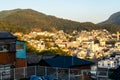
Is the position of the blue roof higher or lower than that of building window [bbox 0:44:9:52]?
lower

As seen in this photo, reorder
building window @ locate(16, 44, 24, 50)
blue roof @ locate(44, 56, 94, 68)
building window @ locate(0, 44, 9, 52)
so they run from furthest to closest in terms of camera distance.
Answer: building window @ locate(16, 44, 24, 50), blue roof @ locate(44, 56, 94, 68), building window @ locate(0, 44, 9, 52)

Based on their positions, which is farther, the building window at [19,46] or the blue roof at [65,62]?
the building window at [19,46]

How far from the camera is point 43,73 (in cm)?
2897

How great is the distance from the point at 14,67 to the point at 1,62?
155cm

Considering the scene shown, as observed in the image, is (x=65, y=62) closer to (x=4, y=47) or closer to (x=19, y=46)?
(x=19, y=46)

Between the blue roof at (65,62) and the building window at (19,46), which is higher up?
the building window at (19,46)

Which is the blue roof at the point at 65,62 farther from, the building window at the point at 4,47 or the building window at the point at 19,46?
the building window at the point at 4,47

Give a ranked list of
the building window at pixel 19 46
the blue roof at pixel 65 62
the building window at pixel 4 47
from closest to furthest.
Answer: the building window at pixel 4 47 < the blue roof at pixel 65 62 < the building window at pixel 19 46

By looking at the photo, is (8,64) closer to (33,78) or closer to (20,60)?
(20,60)

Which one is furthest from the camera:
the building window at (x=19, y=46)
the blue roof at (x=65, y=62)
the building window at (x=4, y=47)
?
the building window at (x=19, y=46)

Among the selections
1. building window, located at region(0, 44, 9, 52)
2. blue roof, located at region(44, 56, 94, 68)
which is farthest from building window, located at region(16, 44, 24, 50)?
blue roof, located at region(44, 56, 94, 68)

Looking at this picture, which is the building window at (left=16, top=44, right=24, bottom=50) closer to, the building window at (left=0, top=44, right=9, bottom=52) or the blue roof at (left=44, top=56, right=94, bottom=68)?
the building window at (left=0, top=44, right=9, bottom=52)

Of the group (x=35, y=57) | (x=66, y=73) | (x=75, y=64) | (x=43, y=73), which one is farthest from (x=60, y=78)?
(x=35, y=57)

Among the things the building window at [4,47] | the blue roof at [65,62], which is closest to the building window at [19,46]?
the building window at [4,47]
